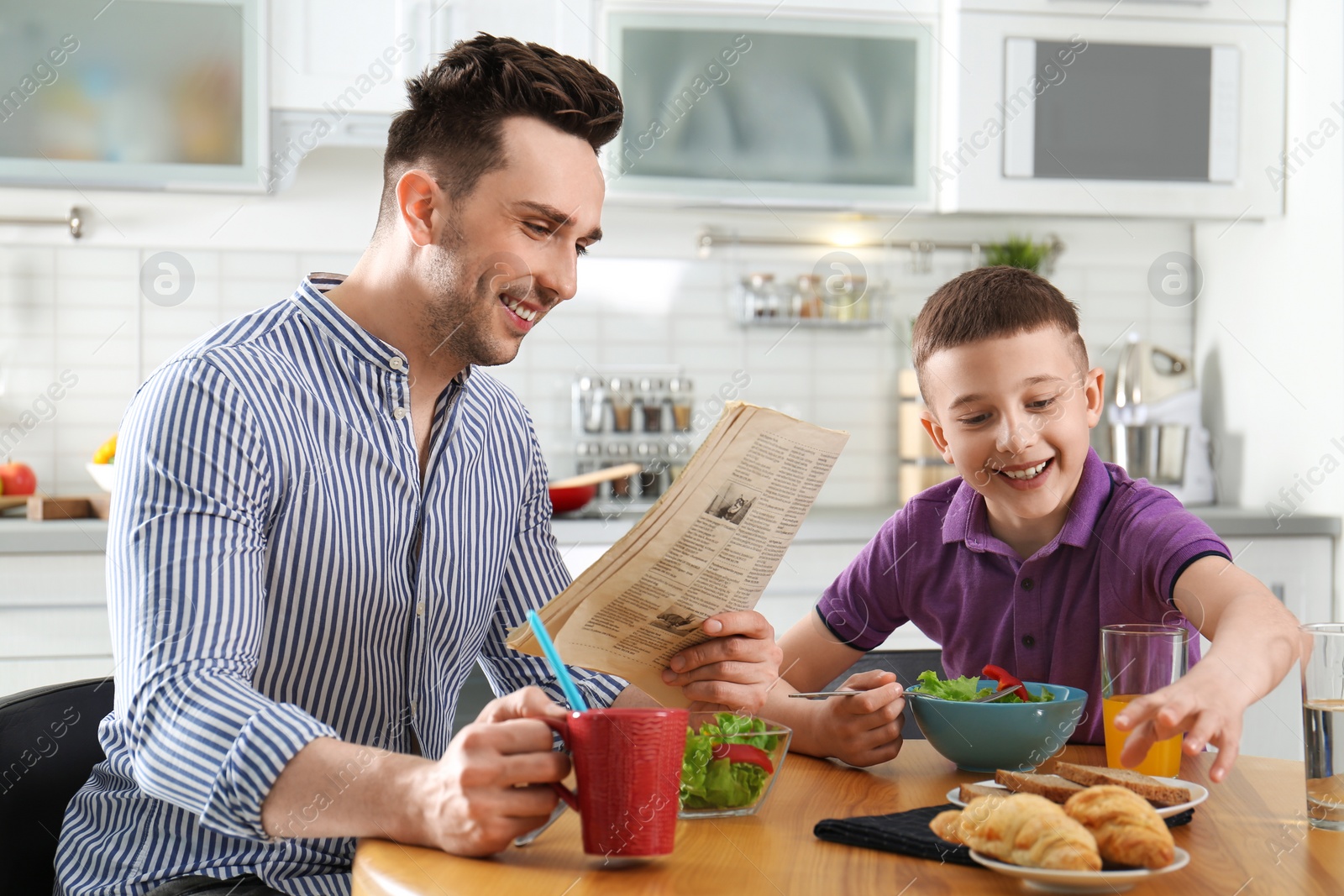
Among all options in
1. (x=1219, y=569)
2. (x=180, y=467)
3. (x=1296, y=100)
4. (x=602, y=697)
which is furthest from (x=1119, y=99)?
(x=180, y=467)

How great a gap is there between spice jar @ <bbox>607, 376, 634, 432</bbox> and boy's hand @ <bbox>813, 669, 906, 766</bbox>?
2043 millimetres

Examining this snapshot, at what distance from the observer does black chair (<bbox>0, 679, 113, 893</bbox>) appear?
1.02 metres

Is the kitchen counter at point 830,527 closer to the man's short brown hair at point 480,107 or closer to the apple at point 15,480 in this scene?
the apple at point 15,480

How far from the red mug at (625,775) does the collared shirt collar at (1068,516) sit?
2.34 ft

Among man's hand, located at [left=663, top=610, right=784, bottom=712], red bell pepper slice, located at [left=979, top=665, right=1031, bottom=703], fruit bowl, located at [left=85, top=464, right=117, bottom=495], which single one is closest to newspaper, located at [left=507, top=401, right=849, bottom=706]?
man's hand, located at [left=663, top=610, right=784, bottom=712]

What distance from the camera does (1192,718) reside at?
0.83 m

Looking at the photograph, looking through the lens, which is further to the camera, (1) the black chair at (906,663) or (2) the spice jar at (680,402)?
(2) the spice jar at (680,402)

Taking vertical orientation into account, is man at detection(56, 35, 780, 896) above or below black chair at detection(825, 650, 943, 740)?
above

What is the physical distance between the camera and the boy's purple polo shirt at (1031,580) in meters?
1.27

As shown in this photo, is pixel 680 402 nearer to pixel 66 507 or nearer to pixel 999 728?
pixel 66 507

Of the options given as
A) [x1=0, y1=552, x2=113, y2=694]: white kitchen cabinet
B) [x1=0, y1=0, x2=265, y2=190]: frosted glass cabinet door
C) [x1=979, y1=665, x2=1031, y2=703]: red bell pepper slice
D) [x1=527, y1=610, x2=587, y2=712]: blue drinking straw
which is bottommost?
[x1=0, y1=552, x2=113, y2=694]: white kitchen cabinet

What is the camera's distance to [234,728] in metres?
0.83

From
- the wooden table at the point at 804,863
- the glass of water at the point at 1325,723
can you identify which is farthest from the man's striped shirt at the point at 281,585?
the glass of water at the point at 1325,723

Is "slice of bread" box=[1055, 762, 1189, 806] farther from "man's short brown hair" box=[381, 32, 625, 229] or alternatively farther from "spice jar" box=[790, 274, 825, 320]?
"spice jar" box=[790, 274, 825, 320]
